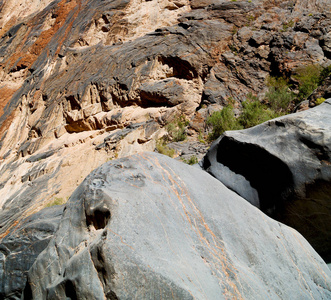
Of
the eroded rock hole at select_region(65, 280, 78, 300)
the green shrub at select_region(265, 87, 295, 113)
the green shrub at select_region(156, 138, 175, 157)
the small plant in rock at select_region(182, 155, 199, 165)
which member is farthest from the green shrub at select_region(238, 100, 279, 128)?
the eroded rock hole at select_region(65, 280, 78, 300)

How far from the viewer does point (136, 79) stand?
11.6 metres

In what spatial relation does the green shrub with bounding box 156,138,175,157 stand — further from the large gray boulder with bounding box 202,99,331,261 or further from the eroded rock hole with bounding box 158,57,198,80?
the large gray boulder with bounding box 202,99,331,261

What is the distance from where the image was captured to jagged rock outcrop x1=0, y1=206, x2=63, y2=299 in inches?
142

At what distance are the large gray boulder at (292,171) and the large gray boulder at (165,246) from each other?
0.54 meters

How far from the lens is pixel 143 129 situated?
10016 millimetres

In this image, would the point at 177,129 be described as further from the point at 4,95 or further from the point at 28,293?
the point at 4,95

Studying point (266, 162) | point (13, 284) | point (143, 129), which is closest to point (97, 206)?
point (13, 284)

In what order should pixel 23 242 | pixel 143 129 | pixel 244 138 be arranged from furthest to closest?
pixel 143 129, pixel 244 138, pixel 23 242

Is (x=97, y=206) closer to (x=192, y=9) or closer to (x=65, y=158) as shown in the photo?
(x=65, y=158)

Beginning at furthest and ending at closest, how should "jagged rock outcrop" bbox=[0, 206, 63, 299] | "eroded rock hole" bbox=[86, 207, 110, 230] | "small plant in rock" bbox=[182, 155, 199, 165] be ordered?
1. "small plant in rock" bbox=[182, 155, 199, 165]
2. "jagged rock outcrop" bbox=[0, 206, 63, 299]
3. "eroded rock hole" bbox=[86, 207, 110, 230]

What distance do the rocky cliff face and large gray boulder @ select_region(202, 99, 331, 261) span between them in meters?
5.61

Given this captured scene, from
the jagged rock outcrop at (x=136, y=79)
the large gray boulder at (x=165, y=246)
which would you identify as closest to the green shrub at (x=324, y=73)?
the jagged rock outcrop at (x=136, y=79)

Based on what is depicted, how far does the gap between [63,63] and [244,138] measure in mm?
14297

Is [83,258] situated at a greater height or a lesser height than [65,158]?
greater
